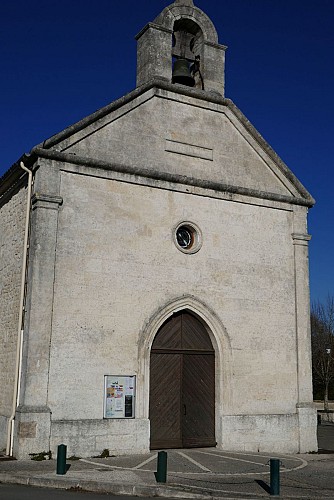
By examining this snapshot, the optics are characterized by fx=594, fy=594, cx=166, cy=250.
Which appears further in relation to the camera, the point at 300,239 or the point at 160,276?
the point at 300,239

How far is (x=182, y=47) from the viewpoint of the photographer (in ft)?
54.5

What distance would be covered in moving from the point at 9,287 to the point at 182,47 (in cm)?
815

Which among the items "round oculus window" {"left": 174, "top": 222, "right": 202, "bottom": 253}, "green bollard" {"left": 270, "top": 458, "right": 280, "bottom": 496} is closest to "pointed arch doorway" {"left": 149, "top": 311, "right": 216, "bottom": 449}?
"round oculus window" {"left": 174, "top": 222, "right": 202, "bottom": 253}

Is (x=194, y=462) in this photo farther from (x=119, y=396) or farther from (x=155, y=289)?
(x=155, y=289)

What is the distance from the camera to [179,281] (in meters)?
14.4

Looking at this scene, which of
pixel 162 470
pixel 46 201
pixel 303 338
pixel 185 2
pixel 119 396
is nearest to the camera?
pixel 162 470

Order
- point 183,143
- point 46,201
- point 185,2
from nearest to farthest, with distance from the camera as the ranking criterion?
point 46,201 < point 183,143 < point 185,2

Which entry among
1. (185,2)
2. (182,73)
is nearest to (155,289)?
(182,73)

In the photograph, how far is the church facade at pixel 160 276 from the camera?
1274 centimetres

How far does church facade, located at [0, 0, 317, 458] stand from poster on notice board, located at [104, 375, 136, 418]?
32mm

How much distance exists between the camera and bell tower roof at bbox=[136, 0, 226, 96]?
50.7 feet

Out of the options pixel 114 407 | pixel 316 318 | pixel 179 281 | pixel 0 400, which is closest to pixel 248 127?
pixel 179 281

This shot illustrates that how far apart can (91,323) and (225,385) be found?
3.82 meters

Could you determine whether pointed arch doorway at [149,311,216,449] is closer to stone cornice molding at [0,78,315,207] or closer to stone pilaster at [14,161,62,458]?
stone pilaster at [14,161,62,458]
